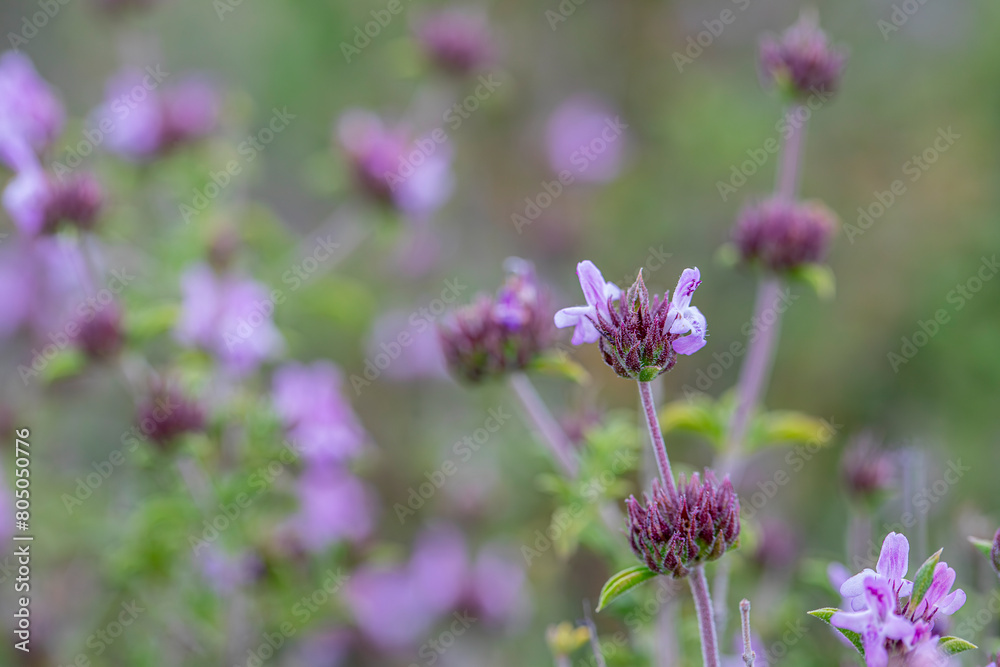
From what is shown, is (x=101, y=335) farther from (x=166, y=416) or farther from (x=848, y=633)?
(x=848, y=633)

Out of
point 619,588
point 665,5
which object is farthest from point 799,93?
point 665,5

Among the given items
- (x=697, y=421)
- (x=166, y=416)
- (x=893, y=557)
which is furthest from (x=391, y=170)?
(x=893, y=557)

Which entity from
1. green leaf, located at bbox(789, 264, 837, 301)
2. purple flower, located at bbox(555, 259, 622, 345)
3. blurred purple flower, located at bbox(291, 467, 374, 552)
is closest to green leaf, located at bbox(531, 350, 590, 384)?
purple flower, located at bbox(555, 259, 622, 345)

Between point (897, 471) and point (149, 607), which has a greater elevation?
point (897, 471)

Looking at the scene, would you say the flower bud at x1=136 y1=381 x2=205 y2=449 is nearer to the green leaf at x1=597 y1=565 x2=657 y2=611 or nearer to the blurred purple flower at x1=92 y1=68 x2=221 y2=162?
the blurred purple flower at x1=92 y1=68 x2=221 y2=162

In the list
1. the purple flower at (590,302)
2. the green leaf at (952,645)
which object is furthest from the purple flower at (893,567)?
the purple flower at (590,302)

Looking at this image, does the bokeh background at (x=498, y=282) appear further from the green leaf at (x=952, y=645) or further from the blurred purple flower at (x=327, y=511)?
the green leaf at (x=952, y=645)

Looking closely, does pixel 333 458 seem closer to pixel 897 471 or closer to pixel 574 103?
pixel 897 471
